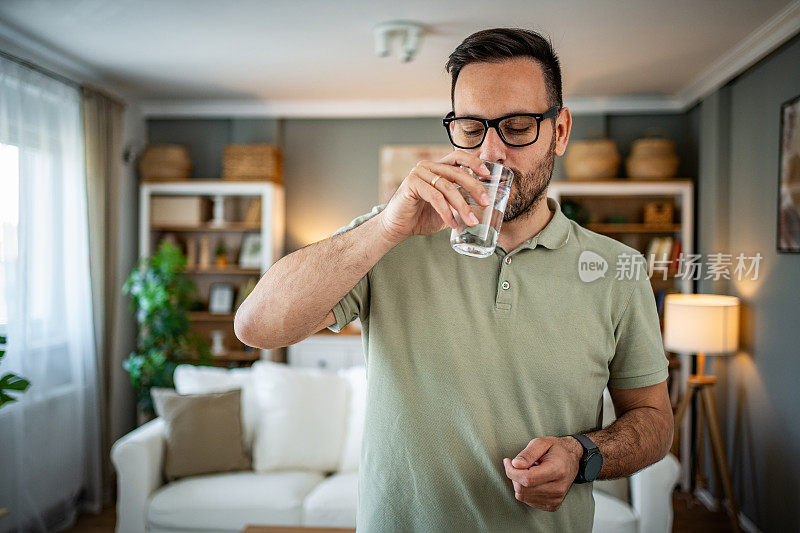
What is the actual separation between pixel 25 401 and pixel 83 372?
0.47 metres

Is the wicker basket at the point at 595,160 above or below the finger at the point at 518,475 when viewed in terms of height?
above

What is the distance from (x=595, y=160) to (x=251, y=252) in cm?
259

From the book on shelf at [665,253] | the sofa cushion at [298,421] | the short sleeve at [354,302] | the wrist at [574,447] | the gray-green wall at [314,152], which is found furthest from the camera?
the gray-green wall at [314,152]

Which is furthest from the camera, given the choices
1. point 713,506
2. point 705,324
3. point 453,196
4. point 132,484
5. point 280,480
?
point 713,506

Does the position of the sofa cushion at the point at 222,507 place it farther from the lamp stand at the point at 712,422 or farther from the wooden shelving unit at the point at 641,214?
the wooden shelving unit at the point at 641,214

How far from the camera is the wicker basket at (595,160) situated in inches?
166

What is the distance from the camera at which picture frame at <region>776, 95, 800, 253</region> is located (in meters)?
2.68

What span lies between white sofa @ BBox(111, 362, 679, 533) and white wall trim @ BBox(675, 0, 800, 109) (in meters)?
1.94

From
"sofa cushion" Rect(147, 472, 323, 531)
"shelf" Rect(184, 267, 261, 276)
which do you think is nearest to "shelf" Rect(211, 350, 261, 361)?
"shelf" Rect(184, 267, 261, 276)

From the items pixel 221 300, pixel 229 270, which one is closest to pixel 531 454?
pixel 229 270

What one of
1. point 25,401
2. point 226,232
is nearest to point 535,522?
point 25,401

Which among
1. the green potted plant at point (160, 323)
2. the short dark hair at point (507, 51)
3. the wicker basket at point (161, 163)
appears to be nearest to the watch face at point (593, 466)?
the short dark hair at point (507, 51)

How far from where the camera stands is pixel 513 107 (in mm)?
968

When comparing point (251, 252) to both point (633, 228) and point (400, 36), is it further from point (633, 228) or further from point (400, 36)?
point (633, 228)
